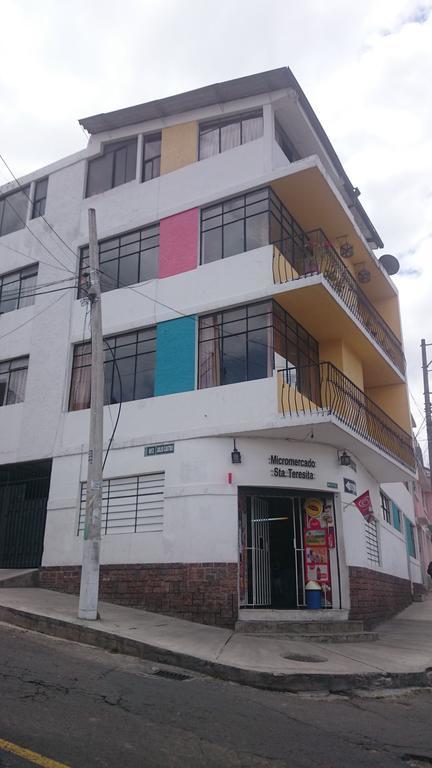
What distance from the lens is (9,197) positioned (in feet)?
63.3

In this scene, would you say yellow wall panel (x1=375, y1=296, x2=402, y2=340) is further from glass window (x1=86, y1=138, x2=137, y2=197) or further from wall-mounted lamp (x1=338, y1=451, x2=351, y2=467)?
glass window (x1=86, y1=138, x2=137, y2=197)

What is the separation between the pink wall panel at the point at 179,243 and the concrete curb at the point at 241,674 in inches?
326

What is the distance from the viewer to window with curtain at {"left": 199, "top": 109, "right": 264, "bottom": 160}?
50.3 ft

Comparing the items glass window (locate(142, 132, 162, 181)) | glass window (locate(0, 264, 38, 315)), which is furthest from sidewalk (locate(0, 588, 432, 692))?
glass window (locate(142, 132, 162, 181))

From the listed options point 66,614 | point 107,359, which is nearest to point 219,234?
point 107,359

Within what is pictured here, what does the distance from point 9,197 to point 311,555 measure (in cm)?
1388

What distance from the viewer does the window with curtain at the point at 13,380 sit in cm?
1656

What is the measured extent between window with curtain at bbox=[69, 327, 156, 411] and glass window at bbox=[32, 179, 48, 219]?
5022mm

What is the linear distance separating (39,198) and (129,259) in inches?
182

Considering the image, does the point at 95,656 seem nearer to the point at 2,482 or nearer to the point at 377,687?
the point at 377,687

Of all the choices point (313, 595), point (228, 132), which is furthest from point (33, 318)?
point (313, 595)

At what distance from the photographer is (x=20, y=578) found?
45.4 feet

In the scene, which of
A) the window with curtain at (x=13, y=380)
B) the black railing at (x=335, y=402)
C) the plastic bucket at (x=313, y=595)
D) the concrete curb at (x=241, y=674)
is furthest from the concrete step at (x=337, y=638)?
the window with curtain at (x=13, y=380)

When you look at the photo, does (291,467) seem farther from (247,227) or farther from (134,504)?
(247,227)
